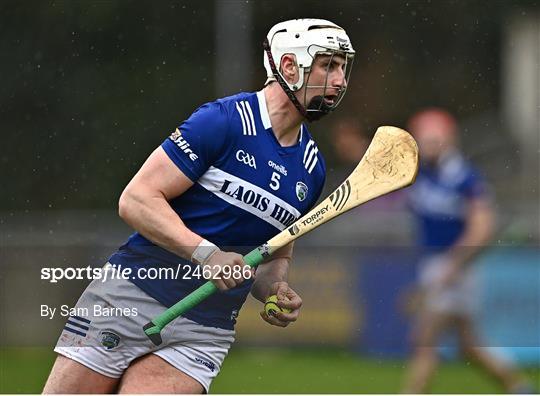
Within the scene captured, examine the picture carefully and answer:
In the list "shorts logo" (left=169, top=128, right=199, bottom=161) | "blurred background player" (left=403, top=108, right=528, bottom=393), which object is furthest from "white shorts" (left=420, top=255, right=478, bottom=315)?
"shorts logo" (left=169, top=128, right=199, bottom=161)

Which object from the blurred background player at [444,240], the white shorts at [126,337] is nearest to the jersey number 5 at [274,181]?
the white shorts at [126,337]

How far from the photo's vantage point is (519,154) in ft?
41.4

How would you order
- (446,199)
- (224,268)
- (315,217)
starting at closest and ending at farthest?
(224,268) < (315,217) < (446,199)

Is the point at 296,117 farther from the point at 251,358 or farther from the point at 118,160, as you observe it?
the point at 118,160

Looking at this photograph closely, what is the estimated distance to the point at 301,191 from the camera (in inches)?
164

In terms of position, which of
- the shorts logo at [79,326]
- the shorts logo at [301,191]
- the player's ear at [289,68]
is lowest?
the shorts logo at [79,326]

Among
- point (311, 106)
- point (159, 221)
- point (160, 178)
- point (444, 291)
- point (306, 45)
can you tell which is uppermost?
point (306, 45)

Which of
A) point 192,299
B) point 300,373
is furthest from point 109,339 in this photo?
point 300,373

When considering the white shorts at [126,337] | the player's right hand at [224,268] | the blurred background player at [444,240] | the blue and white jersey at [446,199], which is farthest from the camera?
the blue and white jersey at [446,199]

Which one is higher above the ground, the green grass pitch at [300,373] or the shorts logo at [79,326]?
the shorts logo at [79,326]

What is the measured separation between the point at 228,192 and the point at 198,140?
215mm

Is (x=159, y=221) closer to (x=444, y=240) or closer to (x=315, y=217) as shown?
(x=315, y=217)

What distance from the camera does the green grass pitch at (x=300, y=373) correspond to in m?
8.07

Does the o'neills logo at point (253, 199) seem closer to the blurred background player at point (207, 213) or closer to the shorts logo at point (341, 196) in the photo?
the blurred background player at point (207, 213)
